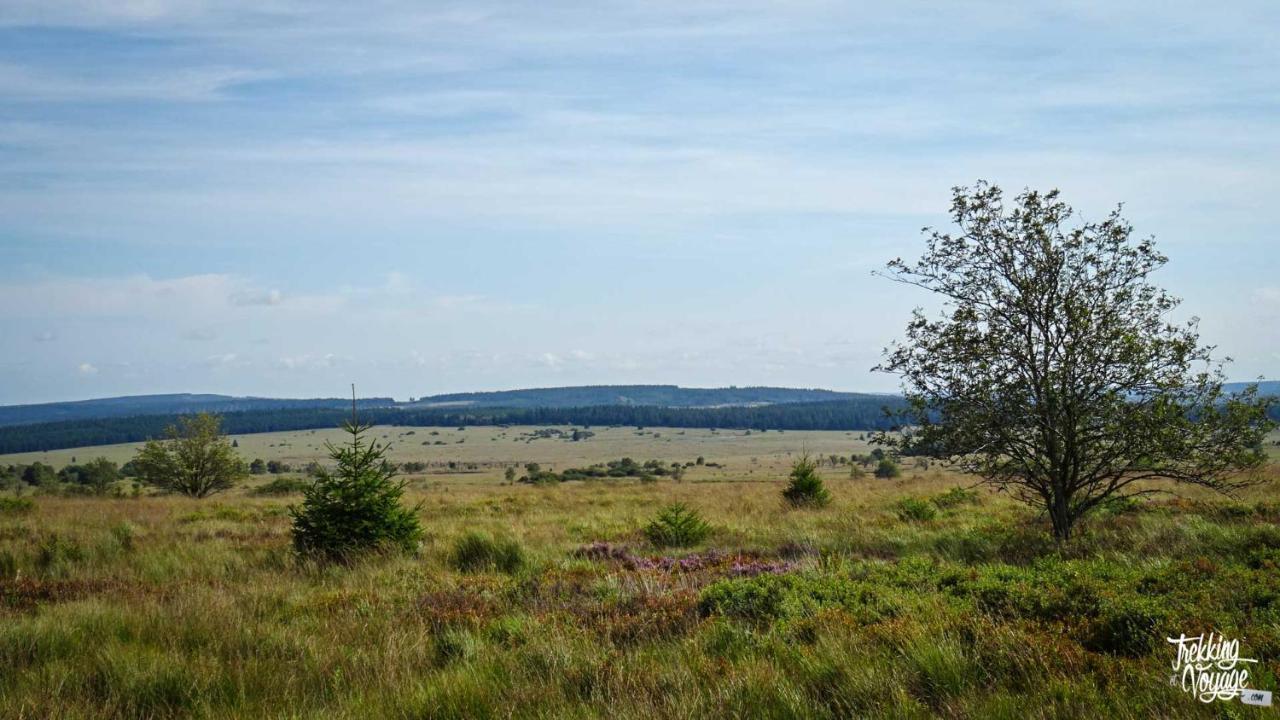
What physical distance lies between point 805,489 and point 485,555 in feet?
42.1

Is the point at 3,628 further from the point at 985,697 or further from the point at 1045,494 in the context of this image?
the point at 1045,494

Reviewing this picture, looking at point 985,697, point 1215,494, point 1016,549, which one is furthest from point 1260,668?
point 1215,494

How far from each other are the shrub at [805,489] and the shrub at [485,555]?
11593mm

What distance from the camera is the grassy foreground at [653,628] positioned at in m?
5.45

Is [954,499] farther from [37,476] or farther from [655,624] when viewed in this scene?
[37,476]

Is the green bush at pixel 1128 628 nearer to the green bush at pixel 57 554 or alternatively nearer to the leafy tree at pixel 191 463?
the green bush at pixel 57 554

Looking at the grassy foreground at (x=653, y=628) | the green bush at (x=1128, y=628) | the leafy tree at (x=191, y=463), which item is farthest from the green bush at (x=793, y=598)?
the leafy tree at (x=191, y=463)

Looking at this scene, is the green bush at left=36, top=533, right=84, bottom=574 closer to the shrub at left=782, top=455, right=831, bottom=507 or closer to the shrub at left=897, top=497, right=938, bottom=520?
the shrub at left=897, top=497, right=938, bottom=520

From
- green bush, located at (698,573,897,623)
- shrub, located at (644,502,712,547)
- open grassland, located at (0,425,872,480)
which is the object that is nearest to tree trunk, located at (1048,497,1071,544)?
green bush, located at (698,573,897,623)

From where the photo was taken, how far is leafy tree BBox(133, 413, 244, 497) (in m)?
39.4

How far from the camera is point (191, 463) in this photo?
39.5 metres

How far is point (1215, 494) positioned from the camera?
65.9 ft

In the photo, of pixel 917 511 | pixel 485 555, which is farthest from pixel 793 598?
pixel 917 511

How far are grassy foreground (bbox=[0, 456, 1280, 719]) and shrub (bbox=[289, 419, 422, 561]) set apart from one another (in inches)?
27.1
